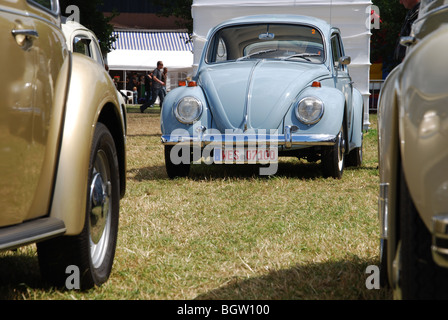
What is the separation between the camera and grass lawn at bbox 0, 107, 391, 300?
2.95 m

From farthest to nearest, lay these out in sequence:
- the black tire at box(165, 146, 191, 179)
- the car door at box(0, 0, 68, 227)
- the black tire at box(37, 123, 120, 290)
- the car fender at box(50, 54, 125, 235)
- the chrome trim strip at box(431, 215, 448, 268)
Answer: the black tire at box(165, 146, 191, 179)
the black tire at box(37, 123, 120, 290)
the car fender at box(50, 54, 125, 235)
the car door at box(0, 0, 68, 227)
the chrome trim strip at box(431, 215, 448, 268)

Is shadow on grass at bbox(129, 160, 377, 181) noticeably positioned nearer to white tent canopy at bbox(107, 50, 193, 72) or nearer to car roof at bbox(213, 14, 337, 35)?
car roof at bbox(213, 14, 337, 35)

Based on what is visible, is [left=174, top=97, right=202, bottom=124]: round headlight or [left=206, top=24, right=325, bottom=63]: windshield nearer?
[left=174, top=97, right=202, bottom=124]: round headlight

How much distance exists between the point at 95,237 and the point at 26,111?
2.72 ft

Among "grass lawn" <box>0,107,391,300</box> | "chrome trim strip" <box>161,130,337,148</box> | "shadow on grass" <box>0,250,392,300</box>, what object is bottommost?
"grass lawn" <box>0,107,391,300</box>

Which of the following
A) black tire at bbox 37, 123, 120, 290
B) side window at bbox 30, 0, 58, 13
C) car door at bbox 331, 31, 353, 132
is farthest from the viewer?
car door at bbox 331, 31, 353, 132

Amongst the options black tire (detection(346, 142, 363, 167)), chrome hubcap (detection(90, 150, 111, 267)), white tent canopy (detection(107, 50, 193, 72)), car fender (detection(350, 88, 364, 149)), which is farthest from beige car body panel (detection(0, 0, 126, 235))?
white tent canopy (detection(107, 50, 193, 72))

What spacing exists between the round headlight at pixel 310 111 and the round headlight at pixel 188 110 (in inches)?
38.0

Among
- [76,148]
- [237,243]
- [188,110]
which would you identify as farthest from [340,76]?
[76,148]

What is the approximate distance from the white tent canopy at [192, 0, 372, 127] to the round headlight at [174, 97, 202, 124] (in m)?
5.02

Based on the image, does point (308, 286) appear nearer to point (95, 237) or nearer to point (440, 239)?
point (95, 237)

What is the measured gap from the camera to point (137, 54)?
31766 millimetres

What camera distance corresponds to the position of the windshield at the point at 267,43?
7309 millimetres
